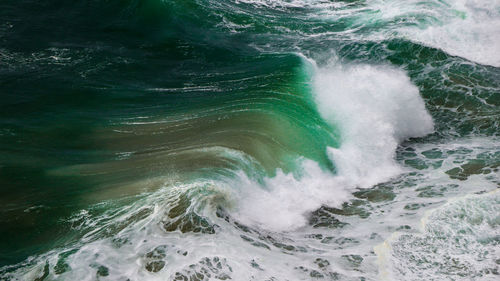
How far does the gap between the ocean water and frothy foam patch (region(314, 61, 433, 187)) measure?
5cm

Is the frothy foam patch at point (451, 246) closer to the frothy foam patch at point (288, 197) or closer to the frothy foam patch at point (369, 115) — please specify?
the frothy foam patch at point (288, 197)

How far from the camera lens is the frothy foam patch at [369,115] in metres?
10.5

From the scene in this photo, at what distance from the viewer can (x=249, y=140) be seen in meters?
10.4

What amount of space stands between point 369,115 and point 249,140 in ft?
11.4

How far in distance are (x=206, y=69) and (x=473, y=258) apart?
8.84 meters

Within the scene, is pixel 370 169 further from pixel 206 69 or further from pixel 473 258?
pixel 206 69

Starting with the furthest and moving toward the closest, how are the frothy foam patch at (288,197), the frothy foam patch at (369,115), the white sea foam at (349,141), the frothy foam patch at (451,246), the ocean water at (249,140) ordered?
the frothy foam patch at (369,115)
the white sea foam at (349,141)
the frothy foam patch at (288,197)
the ocean water at (249,140)
the frothy foam patch at (451,246)

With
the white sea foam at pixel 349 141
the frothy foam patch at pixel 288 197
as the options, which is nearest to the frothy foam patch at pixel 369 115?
the white sea foam at pixel 349 141

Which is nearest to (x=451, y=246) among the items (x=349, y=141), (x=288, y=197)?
(x=288, y=197)

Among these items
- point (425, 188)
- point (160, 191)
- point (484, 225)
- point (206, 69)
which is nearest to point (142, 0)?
point (206, 69)

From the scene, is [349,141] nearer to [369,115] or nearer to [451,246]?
[369,115]

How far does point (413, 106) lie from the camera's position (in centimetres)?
1226

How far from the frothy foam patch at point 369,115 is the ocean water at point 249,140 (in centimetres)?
5

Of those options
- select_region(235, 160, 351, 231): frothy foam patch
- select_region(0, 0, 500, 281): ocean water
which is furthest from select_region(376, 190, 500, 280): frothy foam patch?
select_region(235, 160, 351, 231): frothy foam patch
